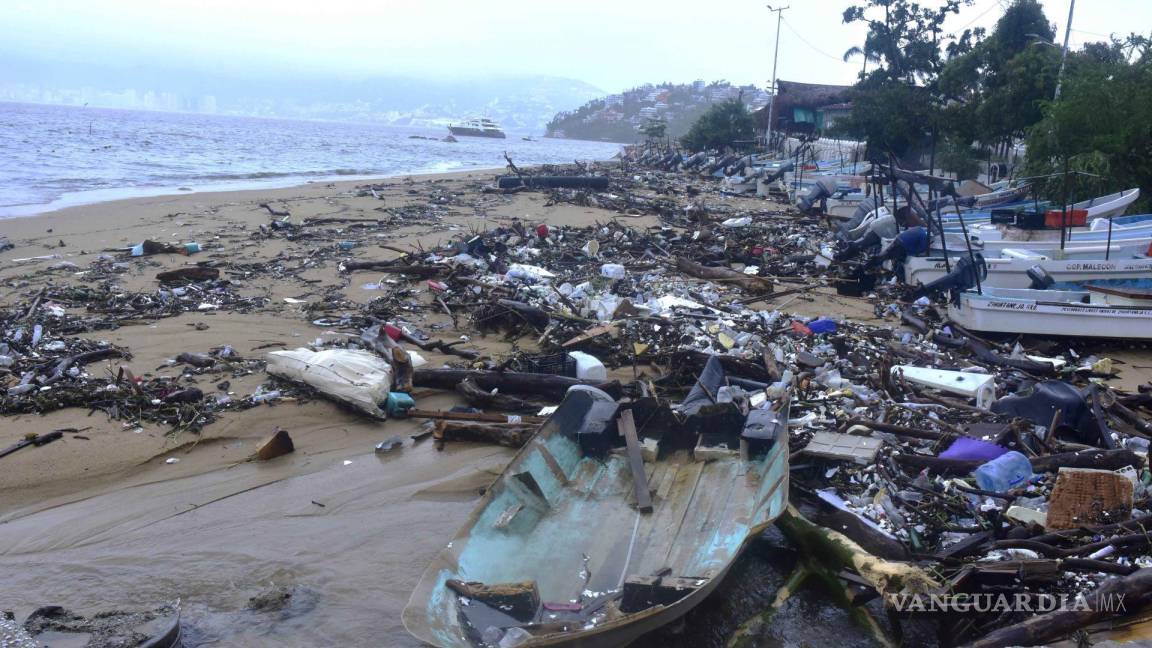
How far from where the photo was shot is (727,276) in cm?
1093

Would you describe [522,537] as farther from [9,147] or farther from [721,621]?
[9,147]

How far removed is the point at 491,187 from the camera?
2397 centimetres

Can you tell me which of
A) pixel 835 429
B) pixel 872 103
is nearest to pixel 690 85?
pixel 872 103

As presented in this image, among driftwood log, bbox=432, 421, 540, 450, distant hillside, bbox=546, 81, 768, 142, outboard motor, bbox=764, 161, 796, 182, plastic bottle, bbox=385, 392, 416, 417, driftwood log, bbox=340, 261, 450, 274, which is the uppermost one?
distant hillside, bbox=546, 81, 768, 142

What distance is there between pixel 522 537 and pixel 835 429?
2776 mm

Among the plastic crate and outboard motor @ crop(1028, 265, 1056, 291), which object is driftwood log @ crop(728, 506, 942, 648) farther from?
the plastic crate

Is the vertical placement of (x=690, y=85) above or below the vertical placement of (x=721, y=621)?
above

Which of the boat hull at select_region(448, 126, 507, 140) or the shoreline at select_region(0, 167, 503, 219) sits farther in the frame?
the boat hull at select_region(448, 126, 507, 140)

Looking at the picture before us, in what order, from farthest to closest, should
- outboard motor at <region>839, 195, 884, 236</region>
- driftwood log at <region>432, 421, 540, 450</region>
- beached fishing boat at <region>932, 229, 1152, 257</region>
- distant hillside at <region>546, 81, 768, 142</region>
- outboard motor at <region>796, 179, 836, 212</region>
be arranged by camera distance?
distant hillside at <region>546, 81, 768, 142</region>
outboard motor at <region>796, 179, 836, 212</region>
outboard motor at <region>839, 195, 884, 236</region>
beached fishing boat at <region>932, 229, 1152, 257</region>
driftwood log at <region>432, 421, 540, 450</region>

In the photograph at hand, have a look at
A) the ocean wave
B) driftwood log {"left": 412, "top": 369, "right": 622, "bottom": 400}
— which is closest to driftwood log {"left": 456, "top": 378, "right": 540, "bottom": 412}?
driftwood log {"left": 412, "top": 369, "right": 622, "bottom": 400}

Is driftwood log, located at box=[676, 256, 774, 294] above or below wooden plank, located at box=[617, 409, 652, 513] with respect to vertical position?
above

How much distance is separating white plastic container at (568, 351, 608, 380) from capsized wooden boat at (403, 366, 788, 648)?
116cm

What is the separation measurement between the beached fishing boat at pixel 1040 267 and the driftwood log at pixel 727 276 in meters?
2.02

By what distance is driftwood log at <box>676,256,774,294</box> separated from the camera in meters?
10.3
